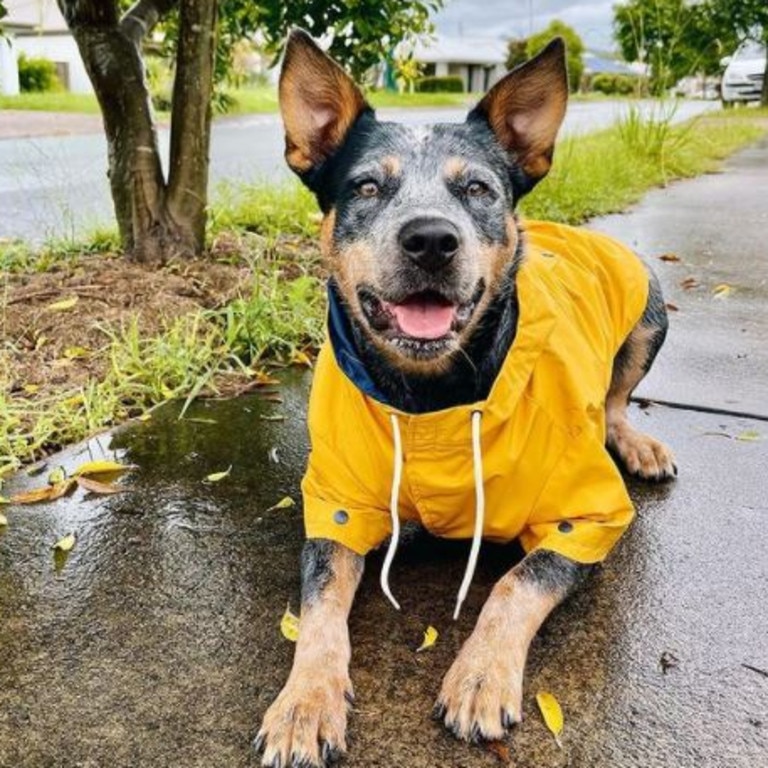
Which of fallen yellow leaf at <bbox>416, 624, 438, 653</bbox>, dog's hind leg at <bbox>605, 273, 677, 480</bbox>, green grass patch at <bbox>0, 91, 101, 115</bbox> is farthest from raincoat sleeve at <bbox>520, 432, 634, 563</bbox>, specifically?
green grass patch at <bbox>0, 91, 101, 115</bbox>

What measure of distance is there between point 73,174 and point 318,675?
866cm

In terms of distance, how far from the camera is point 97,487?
346 centimetres

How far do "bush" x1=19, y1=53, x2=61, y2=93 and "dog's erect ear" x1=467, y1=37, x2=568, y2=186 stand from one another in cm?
3748

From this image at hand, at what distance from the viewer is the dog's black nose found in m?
2.59

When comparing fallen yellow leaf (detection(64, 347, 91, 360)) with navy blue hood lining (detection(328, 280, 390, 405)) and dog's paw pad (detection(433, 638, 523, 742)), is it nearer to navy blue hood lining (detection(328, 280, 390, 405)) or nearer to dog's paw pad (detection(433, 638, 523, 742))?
navy blue hood lining (detection(328, 280, 390, 405))

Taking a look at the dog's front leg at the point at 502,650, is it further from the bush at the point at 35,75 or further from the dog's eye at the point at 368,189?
the bush at the point at 35,75

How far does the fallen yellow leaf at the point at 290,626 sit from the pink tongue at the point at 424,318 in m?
0.90

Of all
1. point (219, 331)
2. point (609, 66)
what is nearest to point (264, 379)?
point (219, 331)

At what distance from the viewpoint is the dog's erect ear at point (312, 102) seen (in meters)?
3.01

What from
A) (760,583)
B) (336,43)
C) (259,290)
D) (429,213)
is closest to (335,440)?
(429,213)

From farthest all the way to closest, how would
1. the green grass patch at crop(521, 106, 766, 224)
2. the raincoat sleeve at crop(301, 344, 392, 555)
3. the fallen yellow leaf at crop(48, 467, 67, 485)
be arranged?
the green grass patch at crop(521, 106, 766, 224), the fallen yellow leaf at crop(48, 467, 67, 485), the raincoat sleeve at crop(301, 344, 392, 555)

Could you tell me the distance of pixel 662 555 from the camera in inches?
118

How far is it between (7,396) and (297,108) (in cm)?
204

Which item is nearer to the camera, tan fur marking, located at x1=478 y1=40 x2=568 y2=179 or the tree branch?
tan fur marking, located at x1=478 y1=40 x2=568 y2=179
